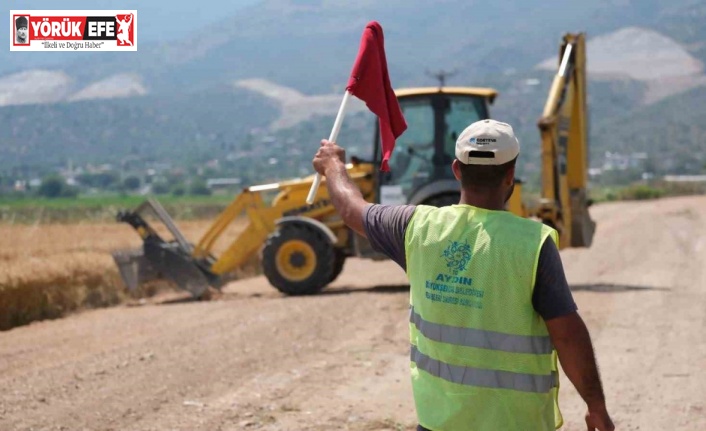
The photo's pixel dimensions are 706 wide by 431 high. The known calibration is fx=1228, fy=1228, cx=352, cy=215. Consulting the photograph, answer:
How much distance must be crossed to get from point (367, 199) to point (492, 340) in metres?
12.6

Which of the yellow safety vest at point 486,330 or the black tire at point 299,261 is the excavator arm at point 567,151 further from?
the yellow safety vest at point 486,330

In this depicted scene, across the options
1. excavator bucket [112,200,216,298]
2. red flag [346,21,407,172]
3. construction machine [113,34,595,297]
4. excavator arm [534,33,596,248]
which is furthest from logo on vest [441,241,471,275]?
excavator bucket [112,200,216,298]

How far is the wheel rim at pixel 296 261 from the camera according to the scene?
1664 cm

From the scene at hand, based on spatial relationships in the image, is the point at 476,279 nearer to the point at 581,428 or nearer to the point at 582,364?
the point at 582,364

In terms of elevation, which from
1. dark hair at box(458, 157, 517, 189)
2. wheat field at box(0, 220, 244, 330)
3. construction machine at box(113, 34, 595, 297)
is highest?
dark hair at box(458, 157, 517, 189)

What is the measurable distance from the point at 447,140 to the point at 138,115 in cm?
12037

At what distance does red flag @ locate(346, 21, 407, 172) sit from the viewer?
5.40 m

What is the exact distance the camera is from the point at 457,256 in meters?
4.25

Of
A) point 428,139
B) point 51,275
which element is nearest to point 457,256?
point 428,139

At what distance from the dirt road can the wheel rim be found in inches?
16.3

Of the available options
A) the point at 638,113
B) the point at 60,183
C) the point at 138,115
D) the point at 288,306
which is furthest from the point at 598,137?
the point at 288,306

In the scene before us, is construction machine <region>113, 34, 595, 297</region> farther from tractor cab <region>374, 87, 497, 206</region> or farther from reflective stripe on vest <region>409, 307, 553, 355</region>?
reflective stripe on vest <region>409, 307, 553, 355</region>

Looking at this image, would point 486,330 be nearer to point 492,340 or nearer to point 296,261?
point 492,340

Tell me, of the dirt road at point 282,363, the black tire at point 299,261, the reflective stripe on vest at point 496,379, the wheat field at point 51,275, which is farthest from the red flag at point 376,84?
the black tire at point 299,261
